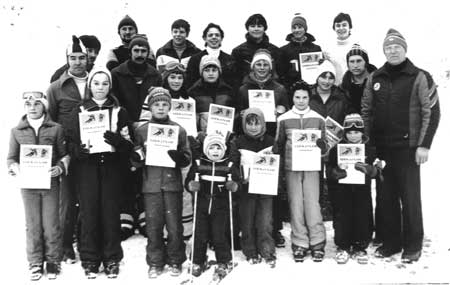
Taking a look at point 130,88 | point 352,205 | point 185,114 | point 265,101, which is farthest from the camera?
point 265,101

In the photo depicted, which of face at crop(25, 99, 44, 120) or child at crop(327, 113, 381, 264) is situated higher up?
face at crop(25, 99, 44, 120)

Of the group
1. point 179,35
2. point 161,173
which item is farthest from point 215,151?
point 179,35

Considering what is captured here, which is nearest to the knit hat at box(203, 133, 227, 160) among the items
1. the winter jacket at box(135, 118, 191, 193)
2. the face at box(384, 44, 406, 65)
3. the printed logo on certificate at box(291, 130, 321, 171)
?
the winter jacket at box(135, 118, 191, 193)

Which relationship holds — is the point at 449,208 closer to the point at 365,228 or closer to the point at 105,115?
the point at 365,228

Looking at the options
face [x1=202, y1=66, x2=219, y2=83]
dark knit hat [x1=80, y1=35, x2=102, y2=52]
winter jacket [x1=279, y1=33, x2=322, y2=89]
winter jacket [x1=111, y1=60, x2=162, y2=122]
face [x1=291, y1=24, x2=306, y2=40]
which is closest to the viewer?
winter jacket [x1=111, y1=60, x2=162, y2=122]

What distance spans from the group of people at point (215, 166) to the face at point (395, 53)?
0.5 inches

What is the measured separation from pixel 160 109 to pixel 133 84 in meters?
0.96

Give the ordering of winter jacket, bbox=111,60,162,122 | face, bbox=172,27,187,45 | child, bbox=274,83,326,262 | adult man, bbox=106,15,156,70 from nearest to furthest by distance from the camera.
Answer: child, bbox=274,83,326,262 < winter jacket, bbox=111,60,162,122 < adult man, bbox=106,15,156,70 < face, bbox=172,27,187,45

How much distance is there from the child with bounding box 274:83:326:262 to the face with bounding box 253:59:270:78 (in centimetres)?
58

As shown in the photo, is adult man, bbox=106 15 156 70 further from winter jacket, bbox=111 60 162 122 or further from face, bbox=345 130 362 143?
face, bbox=345 130 362 143

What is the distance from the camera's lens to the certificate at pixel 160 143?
232 inches

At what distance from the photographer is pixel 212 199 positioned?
5992 millimetres

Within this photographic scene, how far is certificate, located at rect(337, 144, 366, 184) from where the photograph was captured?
627cm

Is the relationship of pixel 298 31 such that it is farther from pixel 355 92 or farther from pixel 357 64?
pixel 355 92
